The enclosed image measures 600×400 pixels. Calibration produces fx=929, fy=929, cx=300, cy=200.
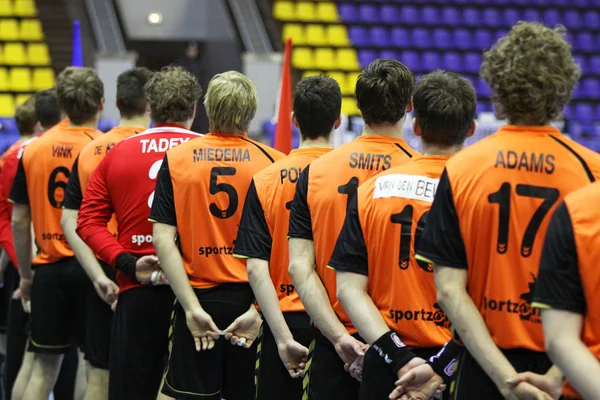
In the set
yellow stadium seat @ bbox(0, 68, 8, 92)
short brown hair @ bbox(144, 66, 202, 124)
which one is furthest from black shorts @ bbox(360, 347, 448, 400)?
yellow stadium seat @ bbox(0, 68, 8, 92)

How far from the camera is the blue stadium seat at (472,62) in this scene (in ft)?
52.7

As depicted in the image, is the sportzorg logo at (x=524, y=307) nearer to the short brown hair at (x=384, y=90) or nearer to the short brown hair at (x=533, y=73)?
the short brown hair at (x=533, y=73)

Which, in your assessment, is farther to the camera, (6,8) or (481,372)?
(6,8)

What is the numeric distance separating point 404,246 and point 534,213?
1.77ft

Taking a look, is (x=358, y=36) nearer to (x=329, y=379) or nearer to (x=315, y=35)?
(x=315, y=35)

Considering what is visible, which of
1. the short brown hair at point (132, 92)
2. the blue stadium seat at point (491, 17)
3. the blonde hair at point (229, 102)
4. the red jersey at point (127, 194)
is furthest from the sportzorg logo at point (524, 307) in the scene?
the blue stadium seat at point (491, 17)

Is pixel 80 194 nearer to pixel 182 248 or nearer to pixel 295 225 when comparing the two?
pixel 182 248

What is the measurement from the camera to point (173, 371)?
13.2 feet

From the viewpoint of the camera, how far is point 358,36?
54.0ft

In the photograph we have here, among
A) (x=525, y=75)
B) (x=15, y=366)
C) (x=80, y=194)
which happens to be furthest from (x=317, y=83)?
(x=15, y=366)

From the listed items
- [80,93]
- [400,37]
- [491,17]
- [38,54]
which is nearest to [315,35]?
[400,37]

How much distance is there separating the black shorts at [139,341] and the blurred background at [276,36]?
928cm

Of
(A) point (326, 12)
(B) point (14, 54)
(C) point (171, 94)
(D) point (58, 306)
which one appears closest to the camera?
(C) point (171, 94)

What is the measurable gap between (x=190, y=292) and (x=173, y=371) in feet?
1.21
